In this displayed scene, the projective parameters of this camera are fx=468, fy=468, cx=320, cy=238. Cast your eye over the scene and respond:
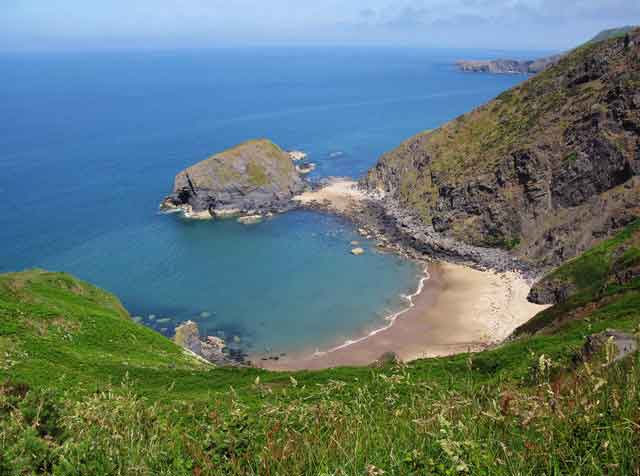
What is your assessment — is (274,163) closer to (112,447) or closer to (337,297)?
(337,297)

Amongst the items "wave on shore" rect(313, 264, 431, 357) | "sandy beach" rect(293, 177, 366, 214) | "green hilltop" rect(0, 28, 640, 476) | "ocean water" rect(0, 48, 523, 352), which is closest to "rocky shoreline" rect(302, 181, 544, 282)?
"sandy beach" rect(293, 177, 366, 214)

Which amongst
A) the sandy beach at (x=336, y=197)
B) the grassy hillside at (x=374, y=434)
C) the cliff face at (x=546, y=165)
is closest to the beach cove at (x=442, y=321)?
the cliff face at (x=546, y=165)

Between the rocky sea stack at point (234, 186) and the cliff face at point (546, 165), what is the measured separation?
22.3 meters

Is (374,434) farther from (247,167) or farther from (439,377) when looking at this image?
(247,167)

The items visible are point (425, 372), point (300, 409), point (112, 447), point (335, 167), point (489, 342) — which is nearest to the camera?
point (112, 447)

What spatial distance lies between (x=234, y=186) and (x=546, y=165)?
160ft

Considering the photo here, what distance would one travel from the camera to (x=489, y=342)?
43.8 metres

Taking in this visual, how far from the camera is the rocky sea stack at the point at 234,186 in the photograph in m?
80.2

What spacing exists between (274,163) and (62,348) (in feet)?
212

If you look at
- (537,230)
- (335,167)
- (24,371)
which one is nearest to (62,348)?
(24,371)

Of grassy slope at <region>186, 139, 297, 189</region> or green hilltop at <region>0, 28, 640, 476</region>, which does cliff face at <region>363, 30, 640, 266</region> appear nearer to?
green hilltop at <region>0, 28, 640, 476</region>

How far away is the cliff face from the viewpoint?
5694 cm

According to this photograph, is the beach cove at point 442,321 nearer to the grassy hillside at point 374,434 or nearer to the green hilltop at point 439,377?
the green hilltop at point 439,377

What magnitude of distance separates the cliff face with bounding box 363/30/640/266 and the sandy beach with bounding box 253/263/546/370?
8470 mm
